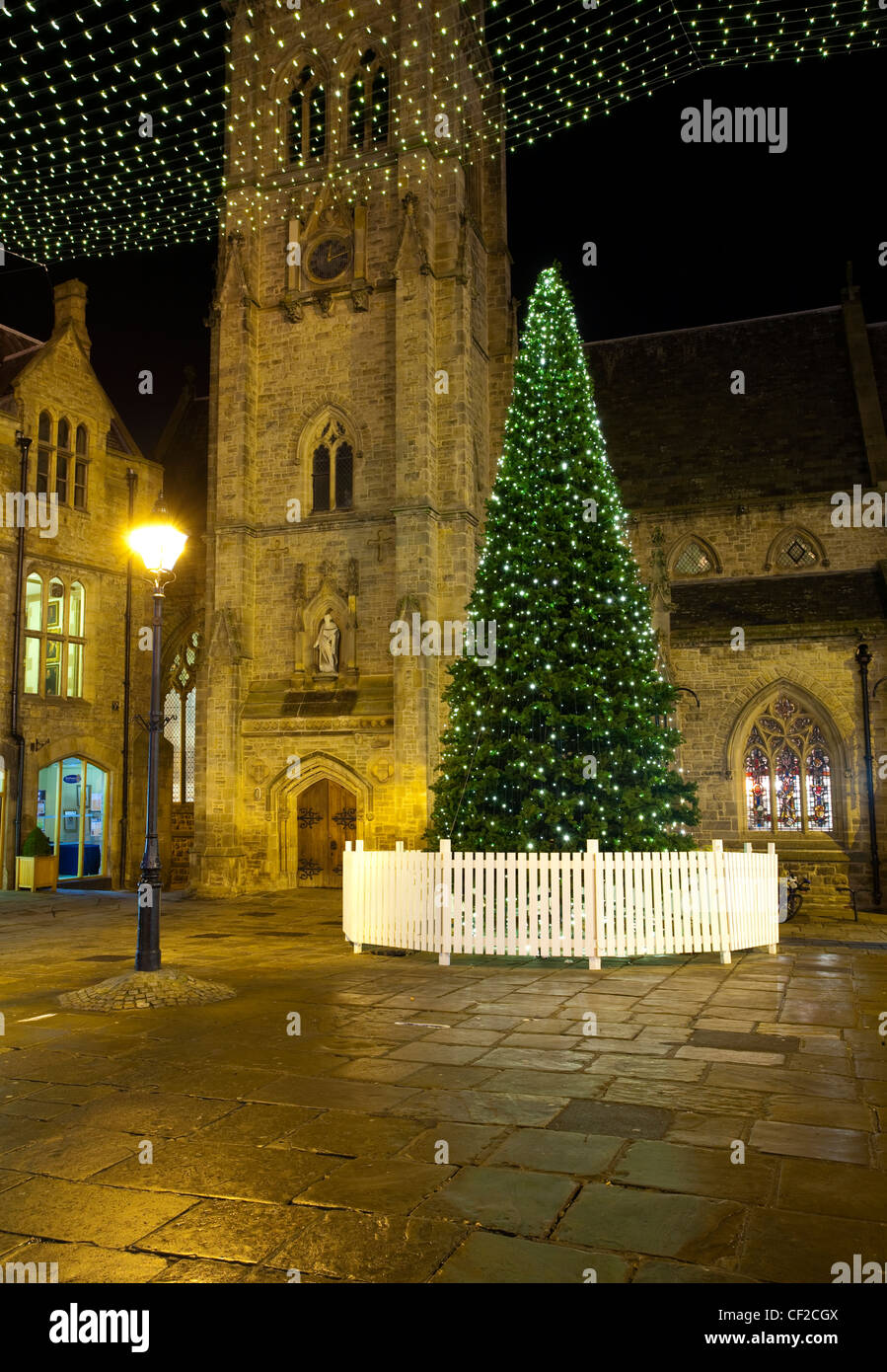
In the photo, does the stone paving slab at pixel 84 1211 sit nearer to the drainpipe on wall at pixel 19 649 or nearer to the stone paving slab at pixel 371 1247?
the stone paving slab at pixel 371 1247

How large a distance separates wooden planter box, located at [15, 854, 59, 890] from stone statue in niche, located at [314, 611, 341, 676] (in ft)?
22.6

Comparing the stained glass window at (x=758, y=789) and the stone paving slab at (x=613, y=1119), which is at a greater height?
the stained glass window at (x=758, y=789)

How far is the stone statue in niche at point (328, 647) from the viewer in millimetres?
20578

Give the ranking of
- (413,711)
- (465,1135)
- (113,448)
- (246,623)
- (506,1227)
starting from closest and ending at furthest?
(506,1227)
(465,1135)
(413,711)
(246,623)
(113,448)

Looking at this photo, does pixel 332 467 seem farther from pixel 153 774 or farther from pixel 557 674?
pixel 153 774

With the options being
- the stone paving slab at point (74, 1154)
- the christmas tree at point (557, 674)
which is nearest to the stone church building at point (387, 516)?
the christmas tree at point (557, 674)

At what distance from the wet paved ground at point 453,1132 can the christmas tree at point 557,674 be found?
263 centimetres

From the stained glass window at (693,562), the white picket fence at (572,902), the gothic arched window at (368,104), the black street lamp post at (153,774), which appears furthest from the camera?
the stained glass window at (693,562)

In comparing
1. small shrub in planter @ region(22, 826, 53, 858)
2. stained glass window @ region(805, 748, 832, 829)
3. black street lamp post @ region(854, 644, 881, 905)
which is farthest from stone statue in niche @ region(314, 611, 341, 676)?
black street lamp post @ region(854, 644, 881, 905)

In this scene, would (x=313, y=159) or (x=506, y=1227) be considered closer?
(x=506, y=1227)
